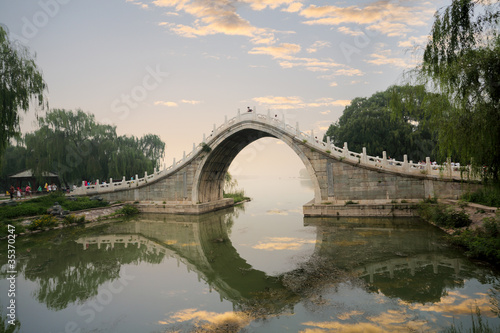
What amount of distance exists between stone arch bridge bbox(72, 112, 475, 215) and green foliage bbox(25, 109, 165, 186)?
327 centimetres

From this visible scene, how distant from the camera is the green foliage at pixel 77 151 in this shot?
25.3 metres

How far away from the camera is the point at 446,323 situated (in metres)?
5.18

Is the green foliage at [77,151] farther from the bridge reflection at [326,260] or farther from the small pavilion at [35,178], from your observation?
the bridge reflection at [326,260]

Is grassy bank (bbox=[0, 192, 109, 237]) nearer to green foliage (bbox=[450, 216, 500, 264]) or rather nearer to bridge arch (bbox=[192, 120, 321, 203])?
bridge arch (bbox=[192, 120, 321, 203])

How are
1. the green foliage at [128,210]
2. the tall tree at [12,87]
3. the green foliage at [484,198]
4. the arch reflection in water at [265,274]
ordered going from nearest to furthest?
1. the arch reflection in water at [265,274]
2. the green foliage at [484,198]
3. the tall tree at [12,87]
4. the green foliage at [128,210]

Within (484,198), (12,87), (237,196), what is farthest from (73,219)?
(484,198)

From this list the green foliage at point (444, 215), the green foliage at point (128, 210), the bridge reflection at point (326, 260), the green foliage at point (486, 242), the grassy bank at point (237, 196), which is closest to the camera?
the bridge reflection at point (326, 260)

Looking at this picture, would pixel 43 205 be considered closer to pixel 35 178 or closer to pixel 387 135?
pixel 35 178

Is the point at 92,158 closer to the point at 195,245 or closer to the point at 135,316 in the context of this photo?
the point at 195,245

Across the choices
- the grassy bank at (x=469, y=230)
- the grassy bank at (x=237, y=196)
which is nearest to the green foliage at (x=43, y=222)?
the grassy bank at (x=237, y=196)

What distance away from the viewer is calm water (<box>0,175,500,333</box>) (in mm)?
5703

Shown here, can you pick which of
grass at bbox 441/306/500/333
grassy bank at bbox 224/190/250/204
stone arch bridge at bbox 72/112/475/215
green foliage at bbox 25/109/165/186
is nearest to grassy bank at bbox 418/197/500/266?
stone arch bridge at bbox 72/112/475/215

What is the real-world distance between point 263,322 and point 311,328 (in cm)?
91

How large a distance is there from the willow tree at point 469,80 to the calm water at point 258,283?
3.06 meters
